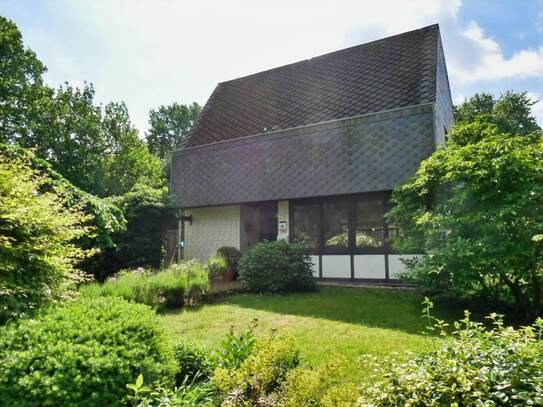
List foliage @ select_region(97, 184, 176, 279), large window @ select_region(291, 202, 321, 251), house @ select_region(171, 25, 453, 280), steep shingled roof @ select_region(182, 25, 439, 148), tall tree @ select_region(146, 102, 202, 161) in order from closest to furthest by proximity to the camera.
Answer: house @ select_region(171, 25, 453, 280) < foliage @ select_region(97, 184, 176, 279) < steep shingled roof @ select_region(182, 25, 439, 148) < large window @ select_region(291, 202, 321, 251) < tall tree @ select_region(146, 102, 202, 161)

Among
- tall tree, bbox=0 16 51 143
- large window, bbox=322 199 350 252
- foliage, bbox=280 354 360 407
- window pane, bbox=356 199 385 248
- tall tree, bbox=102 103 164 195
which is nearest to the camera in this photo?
foliage, bbox=280 354 360 407

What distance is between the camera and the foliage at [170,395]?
259 cm

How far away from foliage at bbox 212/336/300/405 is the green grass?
919 millimetres

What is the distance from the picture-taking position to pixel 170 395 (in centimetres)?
299

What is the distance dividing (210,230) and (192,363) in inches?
422

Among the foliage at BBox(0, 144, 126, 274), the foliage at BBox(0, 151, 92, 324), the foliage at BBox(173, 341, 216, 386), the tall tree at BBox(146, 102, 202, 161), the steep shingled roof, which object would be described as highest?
the tall tree at BBox(146, 102, 202, 161)

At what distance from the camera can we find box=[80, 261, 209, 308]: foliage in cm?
711

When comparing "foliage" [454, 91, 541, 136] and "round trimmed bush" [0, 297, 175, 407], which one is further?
"foliage" [454, 91, 541, 136]

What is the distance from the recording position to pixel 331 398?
247 cm

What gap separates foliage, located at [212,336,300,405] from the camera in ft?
9.74

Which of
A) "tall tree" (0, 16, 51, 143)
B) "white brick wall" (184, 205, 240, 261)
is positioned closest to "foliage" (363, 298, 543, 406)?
"white brick wall" (184, 205, 240, 261)

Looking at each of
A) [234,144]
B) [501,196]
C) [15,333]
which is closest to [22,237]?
[15,333]

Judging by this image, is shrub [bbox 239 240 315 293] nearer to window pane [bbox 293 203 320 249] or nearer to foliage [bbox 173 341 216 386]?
window pane [bbox 293 203 320 249]

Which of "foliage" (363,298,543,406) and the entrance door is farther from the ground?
the entrance door
